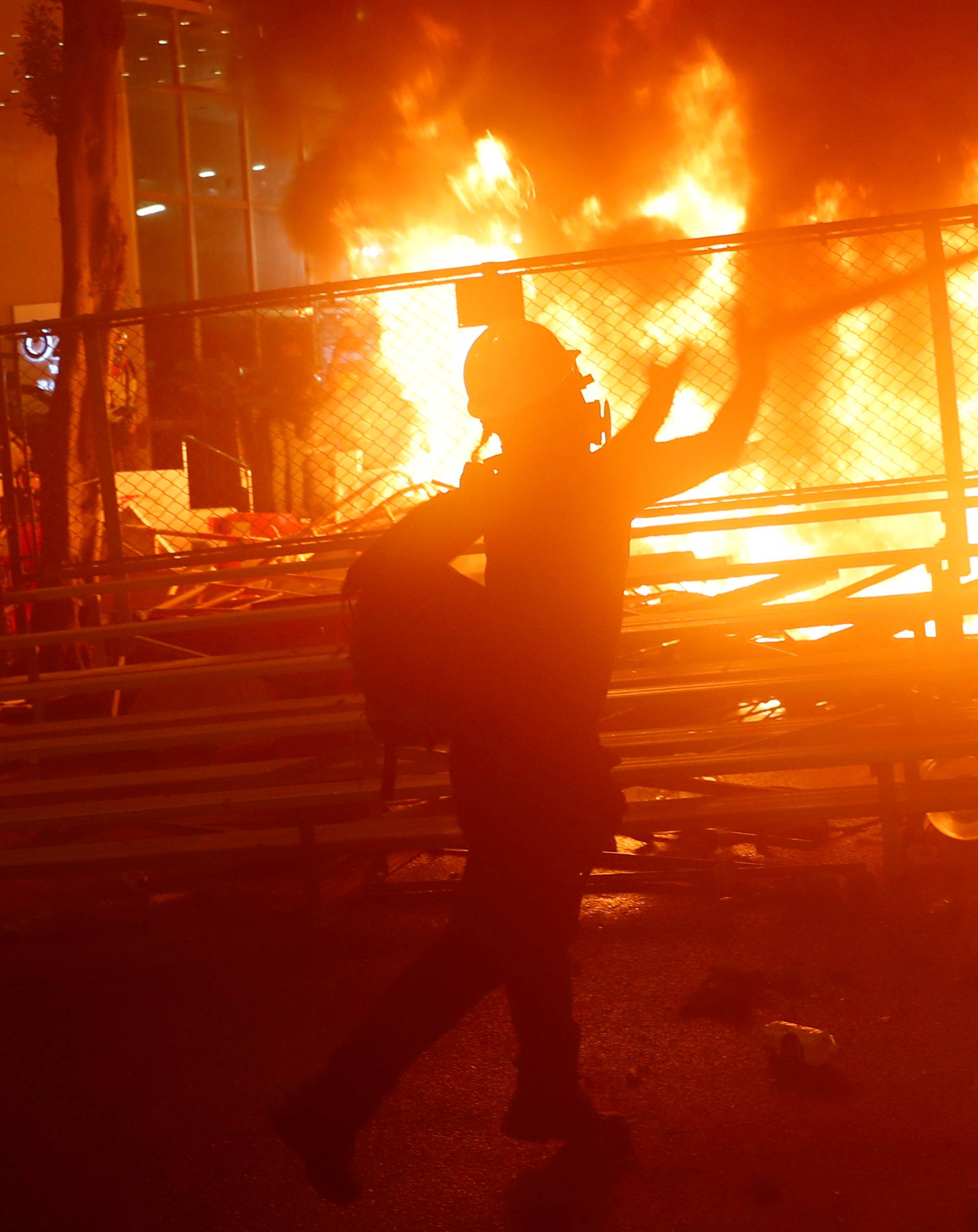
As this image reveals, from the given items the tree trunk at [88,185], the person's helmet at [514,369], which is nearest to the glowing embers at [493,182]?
the tree trunk at [88,185]

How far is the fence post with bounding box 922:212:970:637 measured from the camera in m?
5.48

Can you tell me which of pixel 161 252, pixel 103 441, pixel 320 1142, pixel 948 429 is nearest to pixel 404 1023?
pixel 320 1142

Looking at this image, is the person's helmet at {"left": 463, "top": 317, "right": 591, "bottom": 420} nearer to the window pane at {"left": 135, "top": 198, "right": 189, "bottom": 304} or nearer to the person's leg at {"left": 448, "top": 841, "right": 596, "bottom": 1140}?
the person's leg at {"left": 448, "top": 841, "right": 596, "bottom": 1140}

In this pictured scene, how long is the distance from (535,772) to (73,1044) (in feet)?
7.04

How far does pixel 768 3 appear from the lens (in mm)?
10609

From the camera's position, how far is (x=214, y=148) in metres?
21.0

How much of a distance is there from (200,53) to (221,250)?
120 inches

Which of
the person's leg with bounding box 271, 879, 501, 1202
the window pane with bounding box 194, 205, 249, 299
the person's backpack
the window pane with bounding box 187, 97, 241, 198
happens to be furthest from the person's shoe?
the window pane with bounding box 187, 97, 241, 198

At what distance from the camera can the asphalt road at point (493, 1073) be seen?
2.84m

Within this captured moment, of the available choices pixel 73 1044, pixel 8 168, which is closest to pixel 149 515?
pixel 73 1044

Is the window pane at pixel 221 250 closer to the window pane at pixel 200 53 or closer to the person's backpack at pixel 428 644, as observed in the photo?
the window pane at pixel 200 53

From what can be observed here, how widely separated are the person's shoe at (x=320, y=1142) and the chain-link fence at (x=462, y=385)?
6.14 ft

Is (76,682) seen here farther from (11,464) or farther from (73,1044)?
(73,1044)

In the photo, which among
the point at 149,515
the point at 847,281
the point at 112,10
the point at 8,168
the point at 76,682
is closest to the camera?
the point at 76,682
